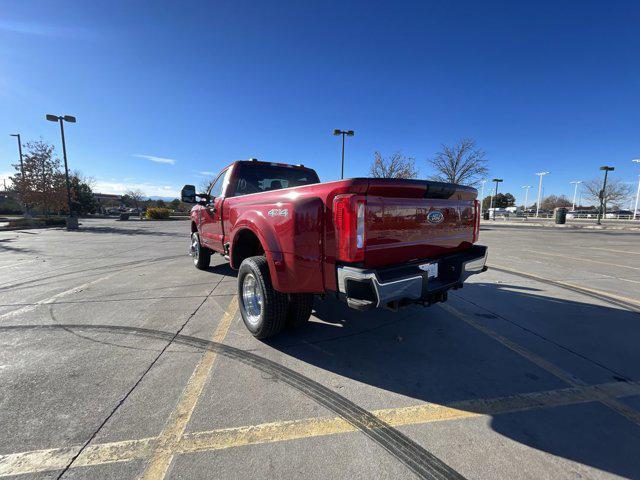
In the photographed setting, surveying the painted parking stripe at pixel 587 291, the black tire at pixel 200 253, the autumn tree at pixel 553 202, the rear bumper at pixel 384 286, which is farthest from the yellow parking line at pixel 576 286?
the autumn tree at pixel 553 202

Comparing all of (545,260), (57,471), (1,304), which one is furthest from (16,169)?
(545,260)

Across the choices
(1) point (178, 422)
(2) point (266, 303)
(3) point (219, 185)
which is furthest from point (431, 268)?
(3) point (219, 185)

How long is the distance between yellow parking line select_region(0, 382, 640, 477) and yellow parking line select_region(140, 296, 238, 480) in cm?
4

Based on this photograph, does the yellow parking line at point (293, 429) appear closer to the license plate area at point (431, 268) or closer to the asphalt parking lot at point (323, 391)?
the asphalt parking lot at point (323, 391)

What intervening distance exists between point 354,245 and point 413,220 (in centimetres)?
80

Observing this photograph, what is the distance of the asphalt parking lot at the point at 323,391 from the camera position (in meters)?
1.92

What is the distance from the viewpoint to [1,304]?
485 centimetres

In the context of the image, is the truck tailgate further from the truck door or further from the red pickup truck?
the truck door

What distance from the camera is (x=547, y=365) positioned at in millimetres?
3064

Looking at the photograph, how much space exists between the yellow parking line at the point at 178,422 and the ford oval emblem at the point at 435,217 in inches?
103

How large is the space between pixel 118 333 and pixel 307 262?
8.77ft

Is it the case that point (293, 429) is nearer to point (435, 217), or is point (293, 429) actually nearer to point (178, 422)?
point (178, 422)

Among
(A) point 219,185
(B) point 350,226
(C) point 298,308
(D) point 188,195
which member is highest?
(A) point 219,185

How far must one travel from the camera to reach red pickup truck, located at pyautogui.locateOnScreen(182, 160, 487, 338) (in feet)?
8.17
